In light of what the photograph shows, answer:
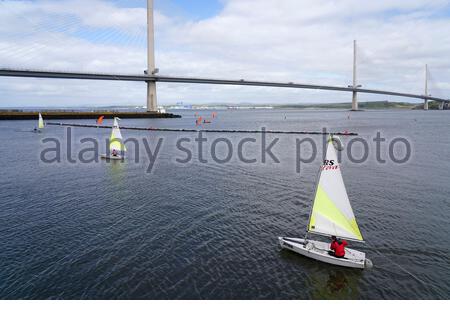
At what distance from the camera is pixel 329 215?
20.6 metres

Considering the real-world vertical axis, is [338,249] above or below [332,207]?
below

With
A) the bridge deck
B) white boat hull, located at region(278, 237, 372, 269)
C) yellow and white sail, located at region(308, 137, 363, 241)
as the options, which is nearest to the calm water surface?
white boat hull, located at region(278, 237, 372, 269)

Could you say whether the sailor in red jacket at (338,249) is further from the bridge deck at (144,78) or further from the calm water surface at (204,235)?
the bridge deck at (144,78)

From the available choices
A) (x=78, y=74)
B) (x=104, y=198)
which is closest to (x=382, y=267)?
(x=104, y=198)

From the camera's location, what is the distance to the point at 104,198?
30.8 m

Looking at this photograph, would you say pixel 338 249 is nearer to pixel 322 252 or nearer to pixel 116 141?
pixel 322 252

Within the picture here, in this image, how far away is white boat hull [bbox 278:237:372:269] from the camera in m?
18.4

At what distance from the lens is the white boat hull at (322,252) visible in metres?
18.4

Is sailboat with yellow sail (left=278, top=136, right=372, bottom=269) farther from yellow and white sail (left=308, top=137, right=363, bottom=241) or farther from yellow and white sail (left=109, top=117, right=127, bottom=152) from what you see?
yellow and white sail (left=109, top=117, right=127, bottom=152)

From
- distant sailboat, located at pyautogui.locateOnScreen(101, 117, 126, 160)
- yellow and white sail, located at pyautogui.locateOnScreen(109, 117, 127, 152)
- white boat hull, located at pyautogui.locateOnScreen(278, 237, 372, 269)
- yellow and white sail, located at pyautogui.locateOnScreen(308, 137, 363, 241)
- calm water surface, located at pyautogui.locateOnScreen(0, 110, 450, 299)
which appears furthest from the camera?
yellow and white sail, located at pyautogui.locateOnScreen(109, 117, 127, 152)

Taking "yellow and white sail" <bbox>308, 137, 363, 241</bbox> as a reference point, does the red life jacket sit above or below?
below

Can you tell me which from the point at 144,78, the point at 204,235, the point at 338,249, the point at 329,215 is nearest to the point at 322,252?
the point at 338,249

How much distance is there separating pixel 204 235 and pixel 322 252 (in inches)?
288
